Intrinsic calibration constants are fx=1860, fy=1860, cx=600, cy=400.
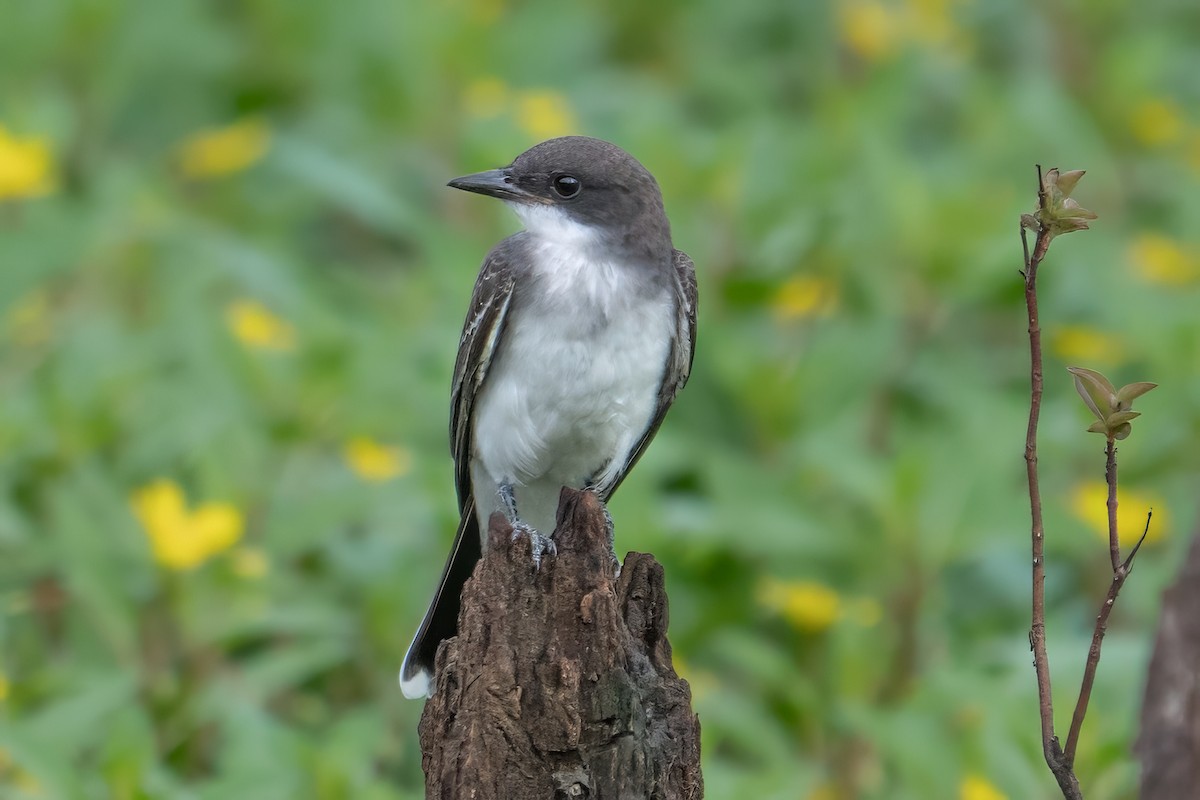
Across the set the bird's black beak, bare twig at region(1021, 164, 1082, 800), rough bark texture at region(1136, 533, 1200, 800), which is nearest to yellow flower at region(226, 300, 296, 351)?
the bird's black beak

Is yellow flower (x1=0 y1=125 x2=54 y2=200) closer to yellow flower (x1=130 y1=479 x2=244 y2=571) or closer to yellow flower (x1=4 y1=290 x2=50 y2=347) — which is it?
yellow flower (x1=4 y1=290 x2=50 y2=347)

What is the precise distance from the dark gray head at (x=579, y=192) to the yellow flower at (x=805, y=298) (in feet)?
9.54

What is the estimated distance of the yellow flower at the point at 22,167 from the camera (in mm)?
8625

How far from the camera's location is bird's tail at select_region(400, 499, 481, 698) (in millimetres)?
5445

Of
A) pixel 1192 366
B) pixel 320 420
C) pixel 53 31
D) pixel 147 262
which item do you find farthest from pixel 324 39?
pixel 1192 366

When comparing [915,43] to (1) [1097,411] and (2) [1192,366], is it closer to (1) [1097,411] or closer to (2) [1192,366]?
(2) [1192,366]

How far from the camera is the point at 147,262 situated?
372 inches

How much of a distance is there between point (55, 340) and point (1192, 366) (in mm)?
5148

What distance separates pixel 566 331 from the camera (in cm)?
560

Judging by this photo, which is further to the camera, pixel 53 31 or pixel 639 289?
pixel 53 31

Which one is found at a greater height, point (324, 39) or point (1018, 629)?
point (324, 39)

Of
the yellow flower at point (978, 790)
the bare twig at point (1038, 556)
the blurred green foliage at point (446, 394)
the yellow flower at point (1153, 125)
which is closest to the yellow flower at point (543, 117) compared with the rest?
the blurred green foliage at point (446, 394)

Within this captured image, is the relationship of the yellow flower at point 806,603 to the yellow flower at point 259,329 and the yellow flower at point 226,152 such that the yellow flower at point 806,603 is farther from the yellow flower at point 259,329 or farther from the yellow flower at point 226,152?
the yellow flower at point 226,152

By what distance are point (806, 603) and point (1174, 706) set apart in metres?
2.77
